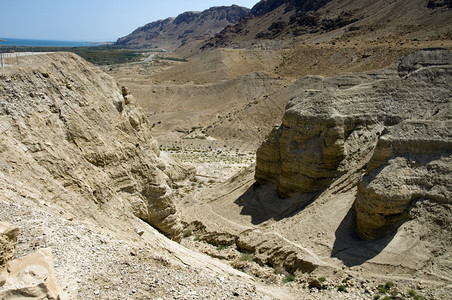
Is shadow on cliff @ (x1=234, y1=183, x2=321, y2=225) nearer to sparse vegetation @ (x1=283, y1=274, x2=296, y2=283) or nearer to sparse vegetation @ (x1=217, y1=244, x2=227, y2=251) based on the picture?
sparse vegetation @ (x1=217, y1=244, x2=227, y2=251)

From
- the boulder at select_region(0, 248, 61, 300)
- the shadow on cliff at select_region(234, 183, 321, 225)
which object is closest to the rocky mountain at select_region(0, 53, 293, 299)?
the boulder at select_region(0, 248, 61, 300)

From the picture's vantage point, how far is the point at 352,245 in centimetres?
1245

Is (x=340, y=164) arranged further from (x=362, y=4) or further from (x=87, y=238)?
(x=362, y=4)

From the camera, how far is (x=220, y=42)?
12744cm

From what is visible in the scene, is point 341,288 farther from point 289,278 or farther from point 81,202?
point 81,202

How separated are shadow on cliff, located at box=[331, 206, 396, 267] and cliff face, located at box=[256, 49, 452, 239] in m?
0.32

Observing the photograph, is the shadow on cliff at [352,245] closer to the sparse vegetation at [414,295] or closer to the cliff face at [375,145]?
the cliff face at [375,145]

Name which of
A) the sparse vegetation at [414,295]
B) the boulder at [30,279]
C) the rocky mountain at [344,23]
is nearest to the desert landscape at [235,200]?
the boulder at [30,279]

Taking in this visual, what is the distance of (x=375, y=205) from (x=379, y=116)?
5.34 metres

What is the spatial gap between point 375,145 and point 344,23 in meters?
73.6

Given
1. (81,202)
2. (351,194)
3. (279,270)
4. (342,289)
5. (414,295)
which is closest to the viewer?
(81,202)

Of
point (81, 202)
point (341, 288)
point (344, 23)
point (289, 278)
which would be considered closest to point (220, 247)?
point (289, 278)

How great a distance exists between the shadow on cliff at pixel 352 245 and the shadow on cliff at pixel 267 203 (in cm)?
262

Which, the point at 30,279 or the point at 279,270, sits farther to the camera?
the point at 279,270
